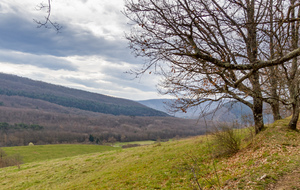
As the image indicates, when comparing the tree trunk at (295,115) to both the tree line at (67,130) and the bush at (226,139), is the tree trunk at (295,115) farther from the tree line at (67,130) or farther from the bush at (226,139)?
the tree line at (67,130)

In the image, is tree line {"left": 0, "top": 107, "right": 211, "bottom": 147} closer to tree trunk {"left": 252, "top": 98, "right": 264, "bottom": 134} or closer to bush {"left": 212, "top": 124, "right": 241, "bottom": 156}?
tree trunk {"left": 252, "top": 98, "right": 264, "bottom": 134}

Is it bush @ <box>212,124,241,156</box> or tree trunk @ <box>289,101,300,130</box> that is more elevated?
tree trunk @ <box>289,101,300,130</box>

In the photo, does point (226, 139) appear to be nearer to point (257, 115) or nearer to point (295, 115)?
point (257, 115)

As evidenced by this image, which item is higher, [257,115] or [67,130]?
[257,115]

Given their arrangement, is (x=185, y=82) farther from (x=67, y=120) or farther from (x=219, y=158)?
(x=67, y=120)

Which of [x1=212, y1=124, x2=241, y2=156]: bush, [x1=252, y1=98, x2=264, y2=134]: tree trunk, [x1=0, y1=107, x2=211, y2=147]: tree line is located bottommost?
[x1=0, y1=107, x2=211, y2=147]: tree line

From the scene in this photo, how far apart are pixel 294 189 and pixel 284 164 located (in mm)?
2400

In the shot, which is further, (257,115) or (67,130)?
(67,130)

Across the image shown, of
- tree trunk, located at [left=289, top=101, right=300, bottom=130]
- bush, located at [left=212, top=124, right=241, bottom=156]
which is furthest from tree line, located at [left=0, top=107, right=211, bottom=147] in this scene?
bush, located at [left=212, top=124, right=241, bottom=156]

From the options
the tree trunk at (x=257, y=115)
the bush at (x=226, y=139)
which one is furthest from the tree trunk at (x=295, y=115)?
the bush at (x=226, y=139)

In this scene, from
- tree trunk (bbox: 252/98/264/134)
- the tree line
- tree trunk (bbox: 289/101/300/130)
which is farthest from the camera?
the tree line

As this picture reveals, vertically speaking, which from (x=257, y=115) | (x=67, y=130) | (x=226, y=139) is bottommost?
(x=67, y=130)

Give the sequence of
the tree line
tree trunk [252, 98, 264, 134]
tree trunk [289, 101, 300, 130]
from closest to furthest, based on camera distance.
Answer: tree trunk [289, 101, 300, 130], tree trunk [252, 98, 264, 134], the tree line

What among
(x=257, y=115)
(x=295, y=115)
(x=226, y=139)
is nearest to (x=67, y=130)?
(x=226, y=139)
